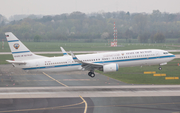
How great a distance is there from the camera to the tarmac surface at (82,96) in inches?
1284

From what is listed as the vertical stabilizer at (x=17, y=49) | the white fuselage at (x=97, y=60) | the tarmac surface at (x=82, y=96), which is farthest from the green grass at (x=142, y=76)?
the vertical stabilizer at (x=17, y=49)

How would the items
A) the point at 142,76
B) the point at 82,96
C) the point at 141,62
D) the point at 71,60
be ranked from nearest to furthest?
the point at 82,96 < the point at 71,60 < the point at 141,62 < the point at 142,76

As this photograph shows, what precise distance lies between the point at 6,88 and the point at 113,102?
20.6 metres

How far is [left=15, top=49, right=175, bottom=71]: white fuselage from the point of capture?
156 feet

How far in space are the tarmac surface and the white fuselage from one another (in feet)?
11.3

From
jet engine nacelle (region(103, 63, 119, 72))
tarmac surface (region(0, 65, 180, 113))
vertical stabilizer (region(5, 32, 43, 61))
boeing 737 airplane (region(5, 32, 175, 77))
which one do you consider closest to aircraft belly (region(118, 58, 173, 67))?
boeing 737 airplane (region(5, 32, 175, 77))

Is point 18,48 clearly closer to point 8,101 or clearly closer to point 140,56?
point 8,101

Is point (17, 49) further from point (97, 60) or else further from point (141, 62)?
point (141, 62)

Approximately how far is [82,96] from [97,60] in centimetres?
1167

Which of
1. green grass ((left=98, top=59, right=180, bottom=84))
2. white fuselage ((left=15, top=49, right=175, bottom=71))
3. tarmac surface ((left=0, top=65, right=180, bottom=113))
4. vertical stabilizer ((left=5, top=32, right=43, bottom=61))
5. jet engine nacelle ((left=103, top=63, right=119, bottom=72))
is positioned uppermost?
vertical stabilizer ((left=5, top=32, right=43, bottom=61))

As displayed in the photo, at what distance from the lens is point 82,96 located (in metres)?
39.0

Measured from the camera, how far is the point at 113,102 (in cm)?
3556

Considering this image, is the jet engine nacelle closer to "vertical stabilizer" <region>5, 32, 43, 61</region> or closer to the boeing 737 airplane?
the boeing 737 airplane

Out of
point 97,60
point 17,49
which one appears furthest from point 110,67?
point 17,49
